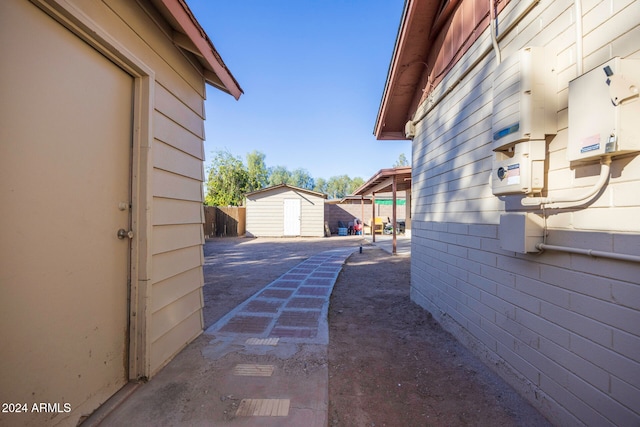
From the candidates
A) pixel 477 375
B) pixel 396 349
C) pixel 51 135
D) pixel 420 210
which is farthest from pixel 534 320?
pixel 51 135

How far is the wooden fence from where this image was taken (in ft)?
53.5

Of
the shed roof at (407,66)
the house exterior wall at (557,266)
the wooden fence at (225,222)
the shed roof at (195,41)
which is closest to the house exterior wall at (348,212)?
the wooden fence at (225,222)

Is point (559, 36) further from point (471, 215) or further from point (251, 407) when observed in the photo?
point (251, 407)

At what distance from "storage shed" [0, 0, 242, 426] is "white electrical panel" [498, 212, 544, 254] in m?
2.59

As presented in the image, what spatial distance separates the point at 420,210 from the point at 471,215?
1.62m

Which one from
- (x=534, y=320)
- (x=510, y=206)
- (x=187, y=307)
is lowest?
(x=187, y=307)

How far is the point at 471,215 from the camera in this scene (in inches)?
106

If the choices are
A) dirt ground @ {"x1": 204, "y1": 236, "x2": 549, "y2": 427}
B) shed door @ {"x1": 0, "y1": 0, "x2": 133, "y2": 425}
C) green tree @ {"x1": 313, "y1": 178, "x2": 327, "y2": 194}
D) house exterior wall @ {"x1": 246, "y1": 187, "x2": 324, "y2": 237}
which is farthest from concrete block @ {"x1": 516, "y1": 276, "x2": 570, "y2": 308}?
green tree @ {"x1": 313, "y1": 178, "x2": 327, "y2": 194}

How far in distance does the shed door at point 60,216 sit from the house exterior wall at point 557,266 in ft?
9.20

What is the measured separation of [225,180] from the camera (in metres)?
21.9

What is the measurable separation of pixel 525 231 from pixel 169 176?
2.70 metres

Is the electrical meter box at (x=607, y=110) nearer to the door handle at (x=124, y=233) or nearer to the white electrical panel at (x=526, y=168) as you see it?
the white electrical panel at (x=526, y=168)

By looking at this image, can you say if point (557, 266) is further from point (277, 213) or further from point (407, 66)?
point (277, 213)

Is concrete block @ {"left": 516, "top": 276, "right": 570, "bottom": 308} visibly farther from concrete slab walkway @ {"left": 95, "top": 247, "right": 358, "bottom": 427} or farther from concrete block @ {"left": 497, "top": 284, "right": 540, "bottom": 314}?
concrete slab walkway @ {"left": 95, "top": 247, "right": 358, "bottom": 427}
